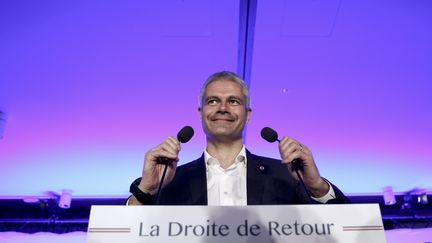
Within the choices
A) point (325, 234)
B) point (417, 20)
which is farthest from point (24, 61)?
point (417, 20)

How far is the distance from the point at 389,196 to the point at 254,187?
11.5ft

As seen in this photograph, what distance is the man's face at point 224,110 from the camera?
54.5 inches

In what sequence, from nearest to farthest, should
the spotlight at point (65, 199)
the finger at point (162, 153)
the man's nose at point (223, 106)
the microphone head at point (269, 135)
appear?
the finger at point (162, 153)
the microphone head at point (269, 135)
the man's nose at point (223, 106)
the spotlight at point (65, 199)

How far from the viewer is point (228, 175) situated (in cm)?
138

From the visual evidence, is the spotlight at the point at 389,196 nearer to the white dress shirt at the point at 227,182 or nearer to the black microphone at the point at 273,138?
the white dress shirt at the point at 227,182

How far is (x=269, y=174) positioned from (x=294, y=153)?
403mm

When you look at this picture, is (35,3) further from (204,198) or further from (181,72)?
(204,198)

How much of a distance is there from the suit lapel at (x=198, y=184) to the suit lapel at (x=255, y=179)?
0.56ft

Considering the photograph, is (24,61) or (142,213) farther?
(24,61)

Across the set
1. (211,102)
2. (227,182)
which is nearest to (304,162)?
(227,182)

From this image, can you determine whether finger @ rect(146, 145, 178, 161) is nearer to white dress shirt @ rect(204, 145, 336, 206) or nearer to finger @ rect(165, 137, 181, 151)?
finger @ rect(165, 137, 181, 151)

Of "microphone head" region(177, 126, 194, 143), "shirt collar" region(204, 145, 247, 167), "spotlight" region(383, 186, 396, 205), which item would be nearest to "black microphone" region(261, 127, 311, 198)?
"microphone head" region(177, 126, 194, 143)

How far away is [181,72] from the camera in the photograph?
2504 millimetres

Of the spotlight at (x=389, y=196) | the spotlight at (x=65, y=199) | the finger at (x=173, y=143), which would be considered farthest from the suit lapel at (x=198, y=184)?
the spotlight at (x=389, y=196)
